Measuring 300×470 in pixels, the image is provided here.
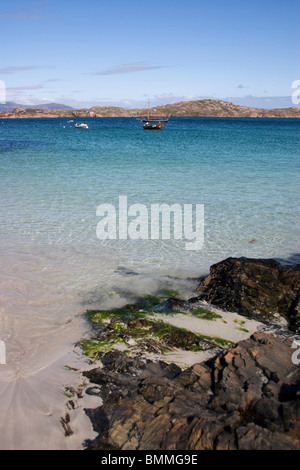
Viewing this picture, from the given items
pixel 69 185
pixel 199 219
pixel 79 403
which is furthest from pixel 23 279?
pixel 69 185

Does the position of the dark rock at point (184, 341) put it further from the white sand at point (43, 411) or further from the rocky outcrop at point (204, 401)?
the white sand at point (43, 411)

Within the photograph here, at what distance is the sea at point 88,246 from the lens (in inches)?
238

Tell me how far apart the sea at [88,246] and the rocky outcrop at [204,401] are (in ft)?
2.57

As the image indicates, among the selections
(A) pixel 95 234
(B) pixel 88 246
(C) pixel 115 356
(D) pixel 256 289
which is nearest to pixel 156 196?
(A) pixel 95 234

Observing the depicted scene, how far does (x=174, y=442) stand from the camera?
4.06 meters

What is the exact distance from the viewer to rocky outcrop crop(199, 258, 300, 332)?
7660 millimetres

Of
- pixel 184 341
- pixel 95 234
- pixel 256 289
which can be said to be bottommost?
pixel 184 341

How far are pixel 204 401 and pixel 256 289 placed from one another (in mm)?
3712

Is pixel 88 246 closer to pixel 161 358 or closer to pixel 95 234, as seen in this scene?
pixel 95 234

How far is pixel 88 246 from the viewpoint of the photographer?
1162 cm

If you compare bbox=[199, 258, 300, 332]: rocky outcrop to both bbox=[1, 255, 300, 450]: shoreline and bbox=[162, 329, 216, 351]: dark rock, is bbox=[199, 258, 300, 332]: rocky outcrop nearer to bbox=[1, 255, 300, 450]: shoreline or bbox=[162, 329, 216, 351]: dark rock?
bbox=[1, 255, 300, 450]: shoreline

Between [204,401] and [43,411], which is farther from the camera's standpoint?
[43,411]

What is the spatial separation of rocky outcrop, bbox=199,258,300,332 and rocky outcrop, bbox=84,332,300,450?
5.18 feet

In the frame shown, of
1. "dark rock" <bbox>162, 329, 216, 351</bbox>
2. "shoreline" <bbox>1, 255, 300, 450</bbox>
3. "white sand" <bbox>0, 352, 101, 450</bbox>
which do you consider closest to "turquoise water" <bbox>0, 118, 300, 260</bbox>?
"shoreline" <bbox>1, 255, 300, 450</bbox>
